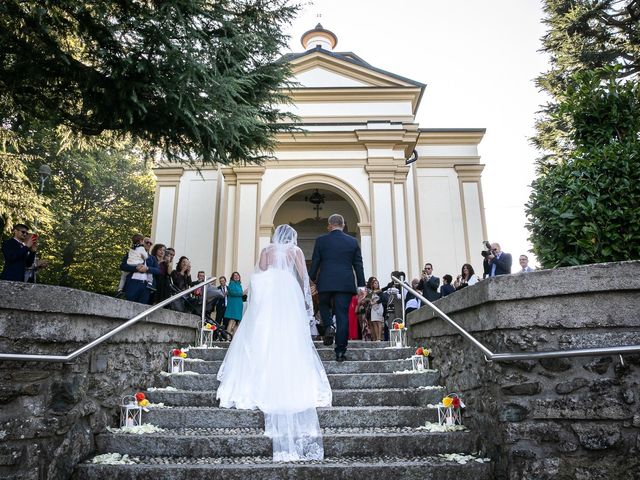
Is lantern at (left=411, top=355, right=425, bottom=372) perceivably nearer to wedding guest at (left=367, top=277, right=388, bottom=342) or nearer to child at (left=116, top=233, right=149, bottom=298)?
wedding guest at (left=367, top=277, right=388, bottom=342)

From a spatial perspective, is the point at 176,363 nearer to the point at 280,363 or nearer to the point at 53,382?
the point at 280,363

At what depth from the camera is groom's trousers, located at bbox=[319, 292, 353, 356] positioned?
5.13 metres

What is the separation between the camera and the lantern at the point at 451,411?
371 cm

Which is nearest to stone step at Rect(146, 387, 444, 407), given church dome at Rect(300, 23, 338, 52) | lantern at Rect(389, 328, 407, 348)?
lantern at Rect(389, 328, 407, 348)

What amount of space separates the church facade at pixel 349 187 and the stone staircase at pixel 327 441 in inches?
338

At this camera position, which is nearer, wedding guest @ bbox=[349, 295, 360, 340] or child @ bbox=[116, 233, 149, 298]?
child @ bbox=[116, 233, 149, 298]

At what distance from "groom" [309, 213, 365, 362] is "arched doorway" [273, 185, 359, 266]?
10740 millimetres

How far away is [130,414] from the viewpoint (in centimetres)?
387

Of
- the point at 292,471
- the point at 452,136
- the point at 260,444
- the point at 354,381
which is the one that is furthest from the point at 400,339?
the point at 452,136

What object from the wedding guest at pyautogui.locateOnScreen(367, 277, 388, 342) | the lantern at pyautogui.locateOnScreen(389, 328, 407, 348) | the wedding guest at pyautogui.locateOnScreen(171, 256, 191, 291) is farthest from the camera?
the wedding guest at pyautogui.locateOnScreen(367, 277, 388, 342)

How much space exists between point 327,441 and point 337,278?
7.12 ft

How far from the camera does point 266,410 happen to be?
3.74 m

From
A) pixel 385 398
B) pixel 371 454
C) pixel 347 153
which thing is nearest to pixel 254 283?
pixel 385 398

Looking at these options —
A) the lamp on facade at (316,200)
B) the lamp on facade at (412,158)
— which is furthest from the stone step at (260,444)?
the lamp on facade at (412,158)
